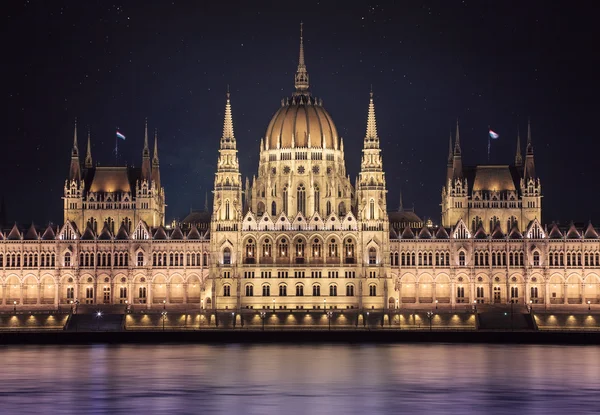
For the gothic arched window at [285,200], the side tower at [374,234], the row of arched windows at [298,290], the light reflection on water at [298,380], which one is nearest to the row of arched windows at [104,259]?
the row of arched windows at [298,290]

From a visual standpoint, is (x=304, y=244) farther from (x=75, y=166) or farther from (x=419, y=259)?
(x=75, y=166)

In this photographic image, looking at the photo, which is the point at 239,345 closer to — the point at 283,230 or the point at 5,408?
the point at 283,230

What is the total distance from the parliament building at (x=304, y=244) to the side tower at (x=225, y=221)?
0.16 m

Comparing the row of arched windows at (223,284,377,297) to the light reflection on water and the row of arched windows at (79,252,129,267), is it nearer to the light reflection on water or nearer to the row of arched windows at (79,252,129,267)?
the row of arched windows at (79,252,129,267)

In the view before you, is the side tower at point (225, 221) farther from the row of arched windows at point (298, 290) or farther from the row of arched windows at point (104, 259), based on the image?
the row of arched windows at point (104, 259)

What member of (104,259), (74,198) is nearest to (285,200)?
(104,259)

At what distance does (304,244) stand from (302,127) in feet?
62.6

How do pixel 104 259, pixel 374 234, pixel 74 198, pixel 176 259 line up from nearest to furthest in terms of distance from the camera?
pixel 374 234, pixel 176 259, pixel 104 259, pixel 74 198

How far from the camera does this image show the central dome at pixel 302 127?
18112 centimetres

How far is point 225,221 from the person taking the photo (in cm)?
16862

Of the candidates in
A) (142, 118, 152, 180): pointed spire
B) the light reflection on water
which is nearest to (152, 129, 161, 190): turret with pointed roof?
(142, 118, 152, 180): pointed spire

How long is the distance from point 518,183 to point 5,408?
4181 inches

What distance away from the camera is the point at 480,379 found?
106250 millimetres

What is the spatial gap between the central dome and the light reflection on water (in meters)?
49.5
